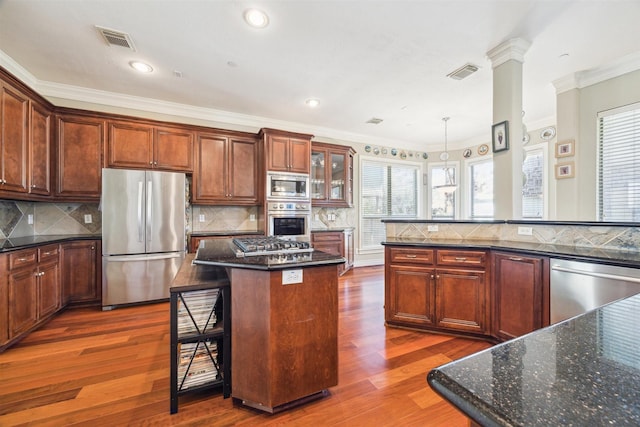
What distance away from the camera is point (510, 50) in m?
2.73

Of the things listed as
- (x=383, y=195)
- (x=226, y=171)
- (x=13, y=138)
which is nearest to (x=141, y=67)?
(x=13, y=138)

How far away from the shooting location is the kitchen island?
1.56 m

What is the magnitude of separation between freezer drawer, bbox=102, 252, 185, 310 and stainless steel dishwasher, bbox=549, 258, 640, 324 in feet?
13.2

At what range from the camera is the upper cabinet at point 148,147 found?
142 inches

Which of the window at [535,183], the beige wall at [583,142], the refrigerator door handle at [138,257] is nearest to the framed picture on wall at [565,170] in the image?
the beige wall at [583,142]

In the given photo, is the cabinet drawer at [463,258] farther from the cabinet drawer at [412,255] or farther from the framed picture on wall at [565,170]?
the framed picture on wall at [565,170]

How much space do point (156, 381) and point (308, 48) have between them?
3.23m

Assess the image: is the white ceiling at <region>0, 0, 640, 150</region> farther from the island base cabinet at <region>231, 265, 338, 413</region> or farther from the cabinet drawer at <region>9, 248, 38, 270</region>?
the island base cabinet at <region>231, 265, 338, 413</region>

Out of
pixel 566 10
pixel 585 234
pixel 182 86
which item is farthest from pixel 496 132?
pixel 182 86

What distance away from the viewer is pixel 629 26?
2484 mm

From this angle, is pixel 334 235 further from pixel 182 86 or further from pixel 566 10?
pixel 566 10

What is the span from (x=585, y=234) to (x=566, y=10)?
1.92 m

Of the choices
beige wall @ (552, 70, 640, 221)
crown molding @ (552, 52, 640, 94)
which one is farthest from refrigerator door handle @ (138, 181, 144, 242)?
crown molding @ (552, 52, 640, 94)

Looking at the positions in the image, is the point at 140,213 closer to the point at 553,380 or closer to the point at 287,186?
the point at 287,186
